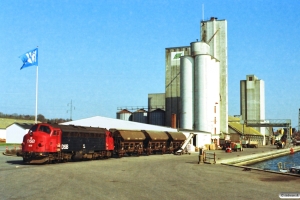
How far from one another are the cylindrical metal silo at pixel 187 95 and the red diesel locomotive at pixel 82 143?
20.2 meters

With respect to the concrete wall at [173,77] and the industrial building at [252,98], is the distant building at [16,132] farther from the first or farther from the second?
the industrial building at [252,98]

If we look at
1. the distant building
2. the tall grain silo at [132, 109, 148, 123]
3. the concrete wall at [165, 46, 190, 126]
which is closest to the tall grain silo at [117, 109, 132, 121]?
the tall grain silo at [132, 109, 148, 123]

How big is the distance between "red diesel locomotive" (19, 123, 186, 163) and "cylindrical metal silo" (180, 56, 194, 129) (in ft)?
66.1

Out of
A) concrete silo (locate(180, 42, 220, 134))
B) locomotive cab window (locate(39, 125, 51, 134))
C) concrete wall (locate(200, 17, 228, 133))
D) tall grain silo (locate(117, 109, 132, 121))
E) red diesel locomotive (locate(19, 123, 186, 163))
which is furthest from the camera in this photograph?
tall grain silo (locate(117, 109, 132, 121))

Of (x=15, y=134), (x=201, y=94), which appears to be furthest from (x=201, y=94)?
(x=15, y=134)

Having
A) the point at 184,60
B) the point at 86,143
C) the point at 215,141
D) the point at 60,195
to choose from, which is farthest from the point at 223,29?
the point at 60,195

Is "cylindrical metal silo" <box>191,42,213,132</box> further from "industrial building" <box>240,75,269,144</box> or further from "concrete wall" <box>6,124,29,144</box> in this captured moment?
"industrial building" <box>240,75,269,144</box>

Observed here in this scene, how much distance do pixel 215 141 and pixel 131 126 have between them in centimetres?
2656

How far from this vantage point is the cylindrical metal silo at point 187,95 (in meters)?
74.7

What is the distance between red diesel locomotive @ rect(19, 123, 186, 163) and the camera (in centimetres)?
2998

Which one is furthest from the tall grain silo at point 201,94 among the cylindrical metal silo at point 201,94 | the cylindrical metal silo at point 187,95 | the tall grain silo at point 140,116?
the tall grain silo at point 140,116

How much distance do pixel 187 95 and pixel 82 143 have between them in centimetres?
4221

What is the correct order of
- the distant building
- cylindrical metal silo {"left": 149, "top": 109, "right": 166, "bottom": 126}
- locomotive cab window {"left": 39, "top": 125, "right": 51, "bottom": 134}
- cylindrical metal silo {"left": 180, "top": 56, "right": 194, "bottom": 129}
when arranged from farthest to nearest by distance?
the distant building, cylindrical metal silo {"left": 149, "top": 109, "right": 166, "bottom": 126}, cylindrical metal silo {"left": 180, "top": 56, "right": 194, "bottom": 129}, locomotive cab window {"left": 39, "top": 125, "right": 51, "bottom": 134}

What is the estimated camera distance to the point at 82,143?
117 feet
